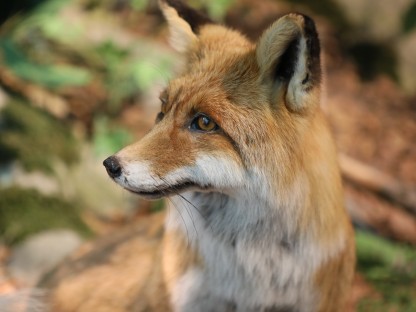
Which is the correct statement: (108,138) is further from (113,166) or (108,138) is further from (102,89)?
(113,166)

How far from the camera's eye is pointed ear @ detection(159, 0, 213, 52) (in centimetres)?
354

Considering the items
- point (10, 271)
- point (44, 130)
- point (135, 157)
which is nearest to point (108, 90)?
point (44, 130)

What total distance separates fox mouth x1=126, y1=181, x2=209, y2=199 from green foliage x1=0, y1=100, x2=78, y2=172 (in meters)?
3.32

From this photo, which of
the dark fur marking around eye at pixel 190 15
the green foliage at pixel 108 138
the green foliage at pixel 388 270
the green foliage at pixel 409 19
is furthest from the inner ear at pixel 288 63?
the green foliage at pixel 409 19

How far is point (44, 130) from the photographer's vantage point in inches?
259

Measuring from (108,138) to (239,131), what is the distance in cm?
421

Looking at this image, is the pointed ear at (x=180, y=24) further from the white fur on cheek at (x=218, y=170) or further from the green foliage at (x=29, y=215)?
the green foliage at (x=29, y=215)

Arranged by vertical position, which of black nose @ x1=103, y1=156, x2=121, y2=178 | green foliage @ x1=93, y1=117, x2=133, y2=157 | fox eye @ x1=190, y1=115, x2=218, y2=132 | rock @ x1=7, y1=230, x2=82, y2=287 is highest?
fox eye @ x1=190, y1=115, x2=218, y2=132

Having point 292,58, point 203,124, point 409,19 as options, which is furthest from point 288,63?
point 409,19

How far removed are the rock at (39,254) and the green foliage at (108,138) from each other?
4.38 ft

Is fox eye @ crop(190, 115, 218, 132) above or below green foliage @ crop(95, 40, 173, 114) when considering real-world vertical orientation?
above

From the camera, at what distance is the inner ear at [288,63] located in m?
2.91

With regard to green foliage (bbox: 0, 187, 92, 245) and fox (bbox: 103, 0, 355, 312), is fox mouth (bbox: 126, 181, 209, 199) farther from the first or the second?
green foliage (bbox: 0, 187, 92, 245)

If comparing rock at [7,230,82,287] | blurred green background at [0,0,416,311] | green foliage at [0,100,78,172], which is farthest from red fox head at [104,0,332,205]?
green foliage at [0,100,78,172]
